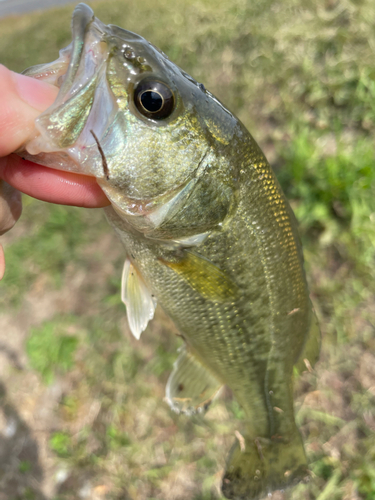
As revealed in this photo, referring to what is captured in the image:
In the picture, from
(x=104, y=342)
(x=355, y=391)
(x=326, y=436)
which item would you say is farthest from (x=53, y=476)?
(x=355, y=391)

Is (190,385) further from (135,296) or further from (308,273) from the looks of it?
(308,273)

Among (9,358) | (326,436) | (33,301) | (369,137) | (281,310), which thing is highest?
(369,137)

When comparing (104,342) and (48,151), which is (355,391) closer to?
(104,342)

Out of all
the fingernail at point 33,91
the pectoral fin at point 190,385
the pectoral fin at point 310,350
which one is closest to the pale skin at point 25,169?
the fingernail at point 33,91

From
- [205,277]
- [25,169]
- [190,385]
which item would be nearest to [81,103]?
[25,169]

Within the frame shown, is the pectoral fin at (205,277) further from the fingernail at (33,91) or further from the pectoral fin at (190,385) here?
the fingernail at (33,91)

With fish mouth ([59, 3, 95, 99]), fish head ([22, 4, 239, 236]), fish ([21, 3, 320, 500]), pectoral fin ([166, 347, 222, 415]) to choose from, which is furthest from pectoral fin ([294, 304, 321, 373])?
fish mouth ([59, 3, 95, 99])

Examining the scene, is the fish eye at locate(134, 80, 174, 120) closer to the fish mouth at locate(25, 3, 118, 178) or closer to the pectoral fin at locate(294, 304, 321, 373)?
the fish mouth at locate(25, 3, 118, 178)
